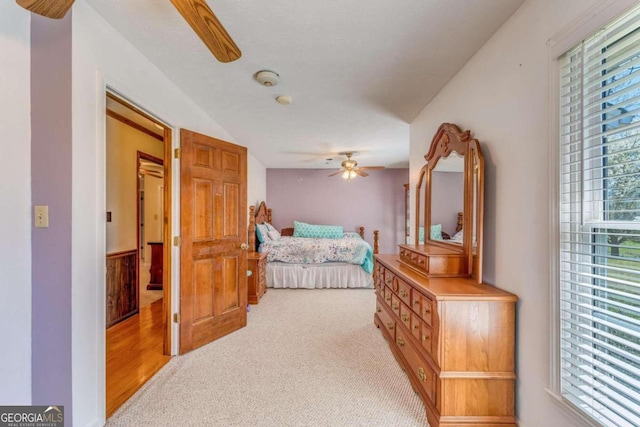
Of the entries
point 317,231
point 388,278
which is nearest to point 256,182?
point 317,231

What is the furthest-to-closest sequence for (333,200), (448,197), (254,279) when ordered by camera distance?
(333,200) < (254,279) < (448,197)

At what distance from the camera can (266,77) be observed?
202 cm

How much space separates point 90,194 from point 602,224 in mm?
2455

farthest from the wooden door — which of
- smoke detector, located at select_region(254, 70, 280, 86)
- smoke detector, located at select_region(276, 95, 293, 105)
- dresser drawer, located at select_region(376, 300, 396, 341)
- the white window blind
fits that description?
the white window blind

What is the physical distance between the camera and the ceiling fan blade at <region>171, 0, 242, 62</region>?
100cm

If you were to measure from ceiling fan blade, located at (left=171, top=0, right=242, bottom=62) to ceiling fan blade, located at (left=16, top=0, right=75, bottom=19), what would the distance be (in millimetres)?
397

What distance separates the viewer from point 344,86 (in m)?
2.25

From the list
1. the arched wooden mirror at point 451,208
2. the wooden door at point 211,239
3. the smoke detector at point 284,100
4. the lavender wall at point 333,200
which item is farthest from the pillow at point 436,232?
the lavender wall at point 333,200

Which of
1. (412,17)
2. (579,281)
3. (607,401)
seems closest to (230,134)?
(412,17)

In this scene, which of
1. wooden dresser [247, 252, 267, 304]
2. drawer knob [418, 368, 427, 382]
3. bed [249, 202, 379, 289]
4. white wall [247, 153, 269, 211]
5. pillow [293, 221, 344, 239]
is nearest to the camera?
drawer knob [418, 368, 427, 382]

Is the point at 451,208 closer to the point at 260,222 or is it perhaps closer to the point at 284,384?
the point at 284,384

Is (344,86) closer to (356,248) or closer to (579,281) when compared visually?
(579,281)

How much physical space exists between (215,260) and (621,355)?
8.87 ft
